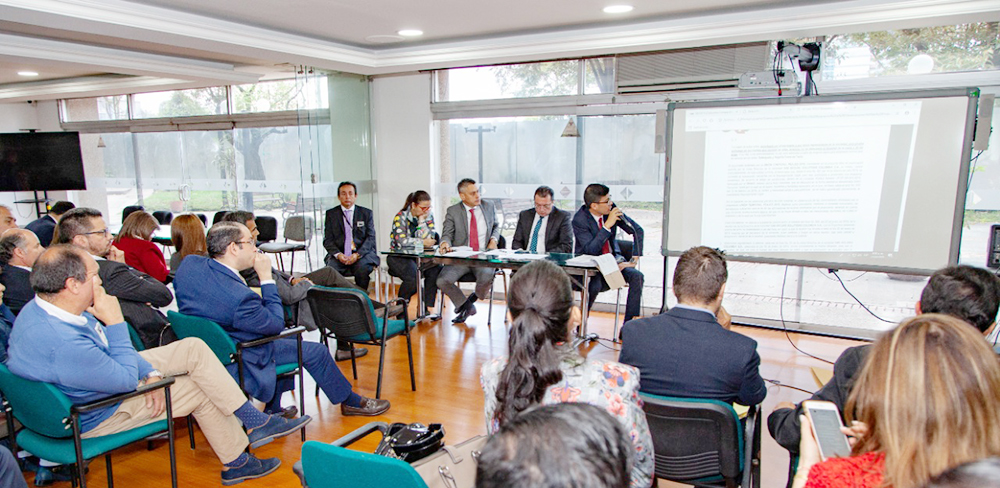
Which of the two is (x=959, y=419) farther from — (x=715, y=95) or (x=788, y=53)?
(x=715, y=95)

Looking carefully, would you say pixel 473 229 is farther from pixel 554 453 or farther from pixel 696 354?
pixel 554 453

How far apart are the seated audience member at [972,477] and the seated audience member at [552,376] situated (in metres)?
1.02

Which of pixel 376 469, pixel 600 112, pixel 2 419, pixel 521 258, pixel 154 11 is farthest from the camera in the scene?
pixel 600 112

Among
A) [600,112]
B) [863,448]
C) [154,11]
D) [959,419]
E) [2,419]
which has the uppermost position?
[154,11]

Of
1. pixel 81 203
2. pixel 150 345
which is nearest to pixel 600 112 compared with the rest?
pixel 150 345

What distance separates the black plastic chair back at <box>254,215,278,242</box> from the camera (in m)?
7.21

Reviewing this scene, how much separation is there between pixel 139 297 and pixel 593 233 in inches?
132

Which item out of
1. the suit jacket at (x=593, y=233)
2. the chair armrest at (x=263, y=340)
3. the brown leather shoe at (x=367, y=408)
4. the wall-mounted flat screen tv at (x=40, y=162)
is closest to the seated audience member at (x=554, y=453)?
the chair armrest at (x=263, y=340)

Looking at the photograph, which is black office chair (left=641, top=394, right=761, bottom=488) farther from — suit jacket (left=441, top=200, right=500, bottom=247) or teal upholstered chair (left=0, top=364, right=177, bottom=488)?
suit jacket (left=441, top=200, right=500, bottom=247)

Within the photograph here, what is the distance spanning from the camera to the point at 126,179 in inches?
369

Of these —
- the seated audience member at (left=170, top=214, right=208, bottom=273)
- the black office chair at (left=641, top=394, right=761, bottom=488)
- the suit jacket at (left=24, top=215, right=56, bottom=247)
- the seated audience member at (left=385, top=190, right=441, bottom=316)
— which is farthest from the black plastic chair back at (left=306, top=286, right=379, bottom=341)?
the suit jacket at (left=24, top=215, right=56, bottom=247)

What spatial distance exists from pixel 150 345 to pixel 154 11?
7.85 ft

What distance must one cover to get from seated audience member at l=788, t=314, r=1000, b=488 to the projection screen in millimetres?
2799

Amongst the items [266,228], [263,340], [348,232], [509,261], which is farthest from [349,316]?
[266,228]
